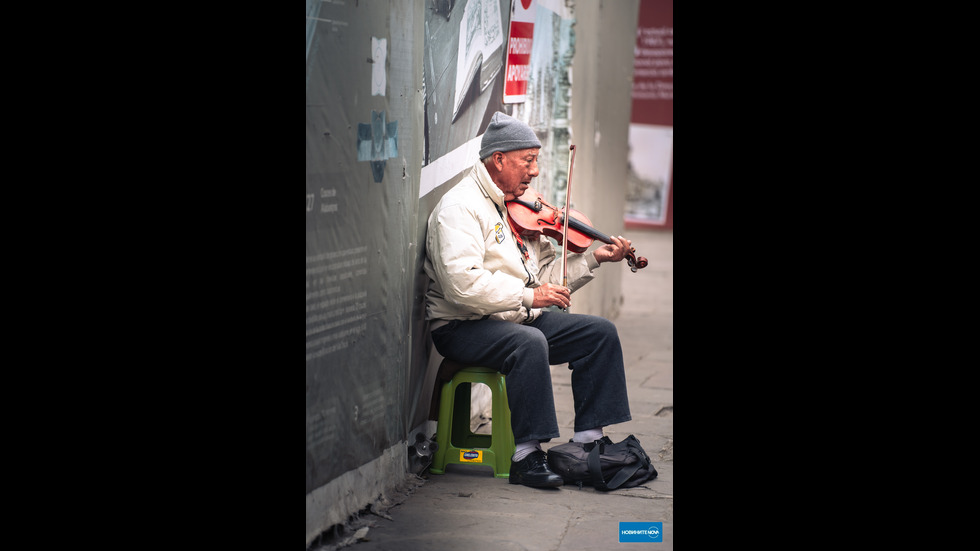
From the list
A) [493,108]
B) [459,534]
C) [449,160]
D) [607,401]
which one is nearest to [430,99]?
[449,160]

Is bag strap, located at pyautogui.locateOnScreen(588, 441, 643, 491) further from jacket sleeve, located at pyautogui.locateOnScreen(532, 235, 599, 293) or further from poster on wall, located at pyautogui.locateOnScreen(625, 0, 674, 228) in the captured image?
poster on wall, located at pyautogui.locateOnScreen(625, 0, 674, 228)

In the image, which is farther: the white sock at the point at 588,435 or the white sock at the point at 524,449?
the white sock at the point at 588,435

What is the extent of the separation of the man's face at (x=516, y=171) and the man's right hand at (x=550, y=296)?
442 millimetres

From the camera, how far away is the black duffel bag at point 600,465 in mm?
3904

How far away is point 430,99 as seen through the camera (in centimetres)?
400

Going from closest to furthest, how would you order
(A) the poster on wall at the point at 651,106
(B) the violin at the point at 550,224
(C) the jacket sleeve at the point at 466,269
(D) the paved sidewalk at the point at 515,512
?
(D) the paved sidewalk at the point at 515,512 → (C) the jacket sleeve at the point at 466,269 → (B) the violin at the point at 550,224 → (A) the poster on wall at the point at 651,106

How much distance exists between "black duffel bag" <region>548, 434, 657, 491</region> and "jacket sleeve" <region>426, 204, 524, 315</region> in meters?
0.60

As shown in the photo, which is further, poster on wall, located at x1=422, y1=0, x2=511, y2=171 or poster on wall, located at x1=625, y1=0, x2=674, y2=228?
poster on wall, located at x1=625, y1=0, x2=674, y2=228

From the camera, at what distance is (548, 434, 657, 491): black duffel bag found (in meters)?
3.90

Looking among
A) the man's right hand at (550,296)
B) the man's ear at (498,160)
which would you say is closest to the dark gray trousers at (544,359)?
the man's right hand at (550,296)

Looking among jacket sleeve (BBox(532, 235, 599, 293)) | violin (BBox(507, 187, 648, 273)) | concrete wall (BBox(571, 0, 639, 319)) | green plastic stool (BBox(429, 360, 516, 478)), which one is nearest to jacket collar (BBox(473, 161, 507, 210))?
violin (BBox(507, 187, 648, 273))

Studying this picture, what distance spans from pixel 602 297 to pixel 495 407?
3.49m

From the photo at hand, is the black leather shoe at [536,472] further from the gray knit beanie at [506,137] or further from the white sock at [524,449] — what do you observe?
the gray knit beanie at [506,137]
